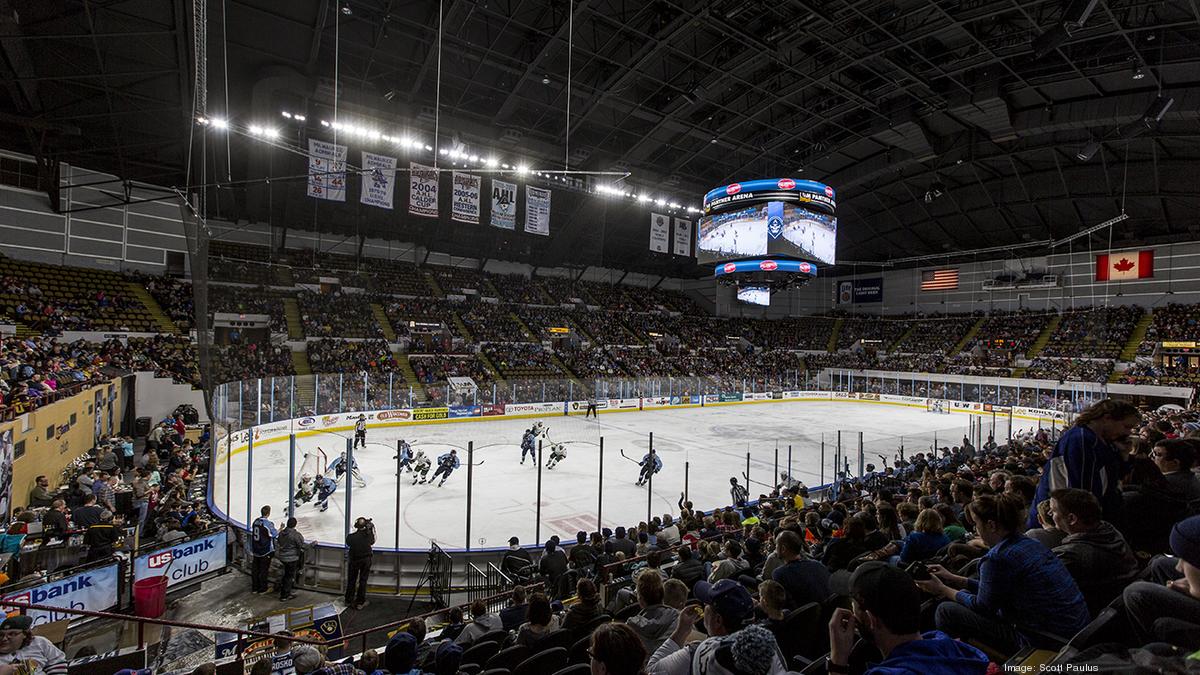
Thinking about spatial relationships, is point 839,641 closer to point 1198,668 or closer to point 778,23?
point 1198,668

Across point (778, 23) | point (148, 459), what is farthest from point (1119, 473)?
point (778, 23)

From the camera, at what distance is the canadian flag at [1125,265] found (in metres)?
37.0

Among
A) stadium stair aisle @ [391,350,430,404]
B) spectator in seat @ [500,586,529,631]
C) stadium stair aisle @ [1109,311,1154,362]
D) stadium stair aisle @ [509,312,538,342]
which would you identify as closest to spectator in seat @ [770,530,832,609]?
spectator in seat @ [500,586,529,631]

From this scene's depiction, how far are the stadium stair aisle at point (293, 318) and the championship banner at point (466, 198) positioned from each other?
25.7ft

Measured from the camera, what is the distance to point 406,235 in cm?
3538

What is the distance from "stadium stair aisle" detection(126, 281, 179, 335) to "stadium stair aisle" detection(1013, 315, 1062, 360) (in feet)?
163

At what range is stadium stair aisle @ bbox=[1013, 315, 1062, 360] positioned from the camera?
125 ft

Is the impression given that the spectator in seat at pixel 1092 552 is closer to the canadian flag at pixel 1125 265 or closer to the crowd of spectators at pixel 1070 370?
the crowd of spectators at pixel 1070 370

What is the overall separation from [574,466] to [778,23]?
16146 millimetres

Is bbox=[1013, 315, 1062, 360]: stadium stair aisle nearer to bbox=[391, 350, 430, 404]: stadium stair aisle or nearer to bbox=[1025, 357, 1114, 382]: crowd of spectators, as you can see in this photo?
bbox=[1025, 357, 1114, 382]: crowd of spectators

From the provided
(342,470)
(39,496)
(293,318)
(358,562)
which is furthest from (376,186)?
(358,562)

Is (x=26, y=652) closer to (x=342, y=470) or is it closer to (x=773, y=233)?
(x=342, y=470)

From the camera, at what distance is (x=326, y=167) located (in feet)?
58.1

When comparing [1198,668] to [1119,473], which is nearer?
[1198,668]
